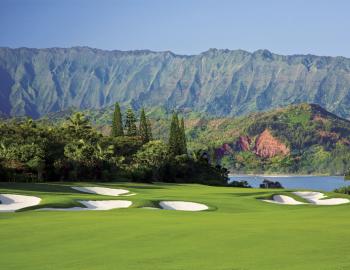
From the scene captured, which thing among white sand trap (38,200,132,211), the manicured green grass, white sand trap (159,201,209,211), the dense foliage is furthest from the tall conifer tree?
the manicured green grass

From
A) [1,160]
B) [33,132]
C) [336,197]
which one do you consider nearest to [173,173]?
[33,132]

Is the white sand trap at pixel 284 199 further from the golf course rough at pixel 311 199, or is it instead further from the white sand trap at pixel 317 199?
the white sand trap at pixel 317 199

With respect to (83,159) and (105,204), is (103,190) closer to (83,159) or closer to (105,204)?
(105,204)

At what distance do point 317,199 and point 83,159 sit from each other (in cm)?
3015

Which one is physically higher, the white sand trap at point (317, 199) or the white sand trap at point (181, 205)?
the white sand trap at point (181, 205)

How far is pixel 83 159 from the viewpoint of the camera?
73375mm

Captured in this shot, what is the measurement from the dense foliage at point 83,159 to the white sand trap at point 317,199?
25285 mm

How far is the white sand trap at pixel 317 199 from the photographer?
5028 centimetres

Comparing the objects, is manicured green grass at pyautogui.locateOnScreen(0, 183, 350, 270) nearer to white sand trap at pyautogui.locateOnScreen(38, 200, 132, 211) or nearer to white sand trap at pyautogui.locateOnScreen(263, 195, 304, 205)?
white sand trap at pyautogui.locateOnScreen(38, 200, 132, 211)

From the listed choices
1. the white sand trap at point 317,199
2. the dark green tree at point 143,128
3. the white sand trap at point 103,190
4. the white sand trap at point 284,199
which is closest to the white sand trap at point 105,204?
the white sand trap at point 103,190

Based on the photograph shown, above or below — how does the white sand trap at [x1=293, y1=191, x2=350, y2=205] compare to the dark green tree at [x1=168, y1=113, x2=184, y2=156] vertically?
below

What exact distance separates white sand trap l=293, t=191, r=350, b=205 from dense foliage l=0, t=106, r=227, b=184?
25285 millimetres

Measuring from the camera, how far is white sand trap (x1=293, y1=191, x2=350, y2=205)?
165 feet

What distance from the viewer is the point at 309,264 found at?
12.5 metres
